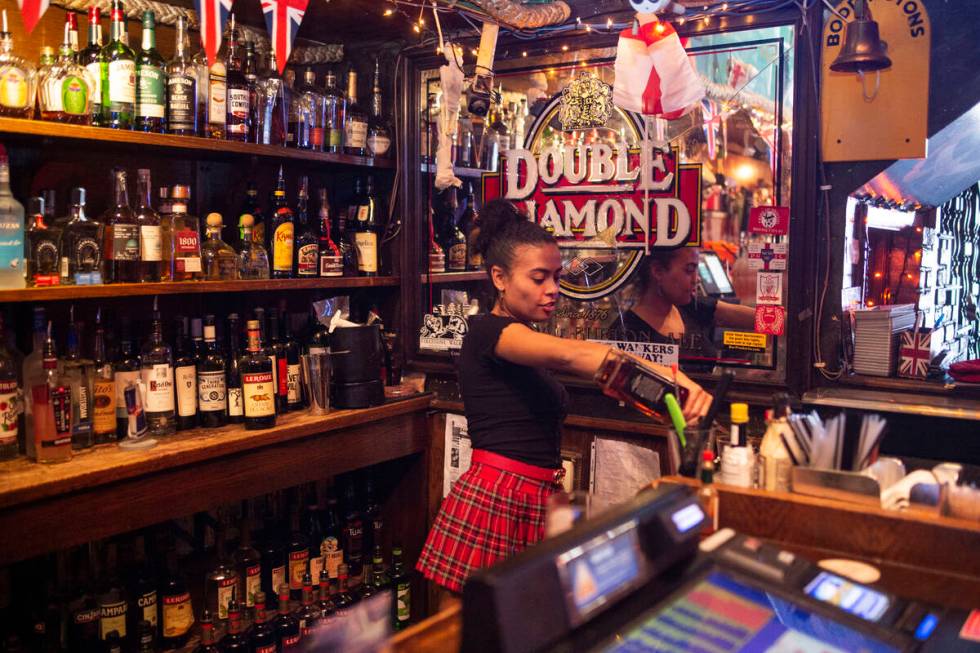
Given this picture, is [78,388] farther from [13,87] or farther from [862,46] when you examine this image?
[862,46]

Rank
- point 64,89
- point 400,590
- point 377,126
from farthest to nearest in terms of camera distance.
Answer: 1. point 377,126
2. point 400,590
3. point 64,89

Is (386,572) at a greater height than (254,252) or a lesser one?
lesser

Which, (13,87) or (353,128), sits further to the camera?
(353,128)

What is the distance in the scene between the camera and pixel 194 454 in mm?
2639

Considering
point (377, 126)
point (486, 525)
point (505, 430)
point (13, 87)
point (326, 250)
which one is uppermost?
point (377, 126)

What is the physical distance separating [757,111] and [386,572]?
7.56 ft

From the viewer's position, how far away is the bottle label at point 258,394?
2.90m

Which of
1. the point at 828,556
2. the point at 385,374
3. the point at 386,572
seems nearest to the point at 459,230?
the point at 385,374

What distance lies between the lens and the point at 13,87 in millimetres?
2424

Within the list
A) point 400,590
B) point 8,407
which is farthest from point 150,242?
point 400,590

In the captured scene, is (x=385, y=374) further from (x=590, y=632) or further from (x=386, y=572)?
(x=590, y=632)

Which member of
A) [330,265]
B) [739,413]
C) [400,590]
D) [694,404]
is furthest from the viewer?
[400,590]

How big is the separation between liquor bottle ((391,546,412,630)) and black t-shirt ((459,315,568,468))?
1250 millimetres

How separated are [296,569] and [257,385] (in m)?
0.81
